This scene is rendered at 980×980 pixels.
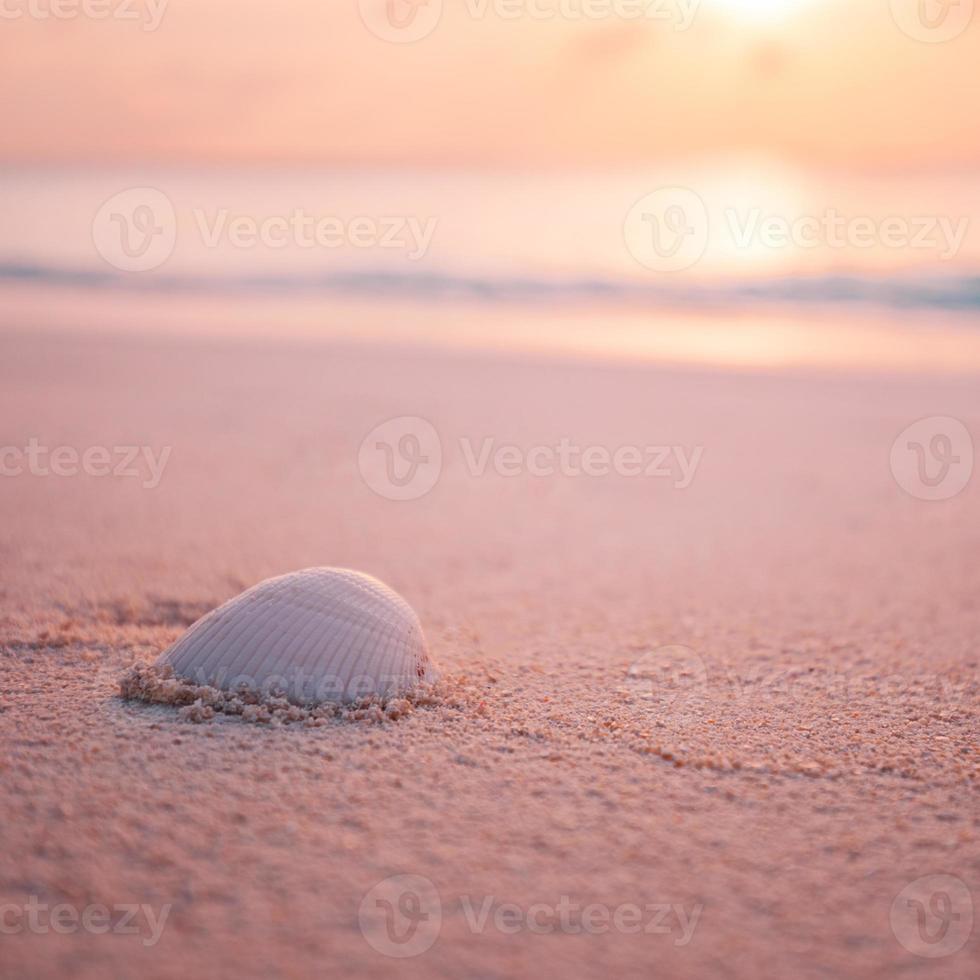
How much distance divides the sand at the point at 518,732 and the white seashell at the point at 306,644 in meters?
0.15

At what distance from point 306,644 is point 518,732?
27.3 inches

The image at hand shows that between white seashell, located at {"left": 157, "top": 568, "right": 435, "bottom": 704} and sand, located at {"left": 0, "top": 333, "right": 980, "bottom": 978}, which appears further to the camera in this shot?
white seashell, located at {"left": 157, "top": 568, "right": 435, "bottom": 704}

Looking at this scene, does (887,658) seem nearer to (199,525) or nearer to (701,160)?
Result: (199,525)

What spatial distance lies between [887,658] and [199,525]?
348 centimetres

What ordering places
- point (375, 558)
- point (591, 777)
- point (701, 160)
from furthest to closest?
1. point (701, 160)
2. point (375, 558)
3. point (591, 777)

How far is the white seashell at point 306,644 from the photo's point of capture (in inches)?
115

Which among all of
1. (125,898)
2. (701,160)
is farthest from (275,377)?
(701,160)

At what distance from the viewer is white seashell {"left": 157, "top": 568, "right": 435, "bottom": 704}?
2934 millimetres

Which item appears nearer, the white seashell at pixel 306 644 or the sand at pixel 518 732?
the sand at pixel 518 732

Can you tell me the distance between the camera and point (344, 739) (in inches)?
109

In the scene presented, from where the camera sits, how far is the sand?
6.75ft

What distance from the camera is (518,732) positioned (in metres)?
2.96

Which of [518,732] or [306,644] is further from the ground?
[306,644]

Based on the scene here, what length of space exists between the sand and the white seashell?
15 cm
